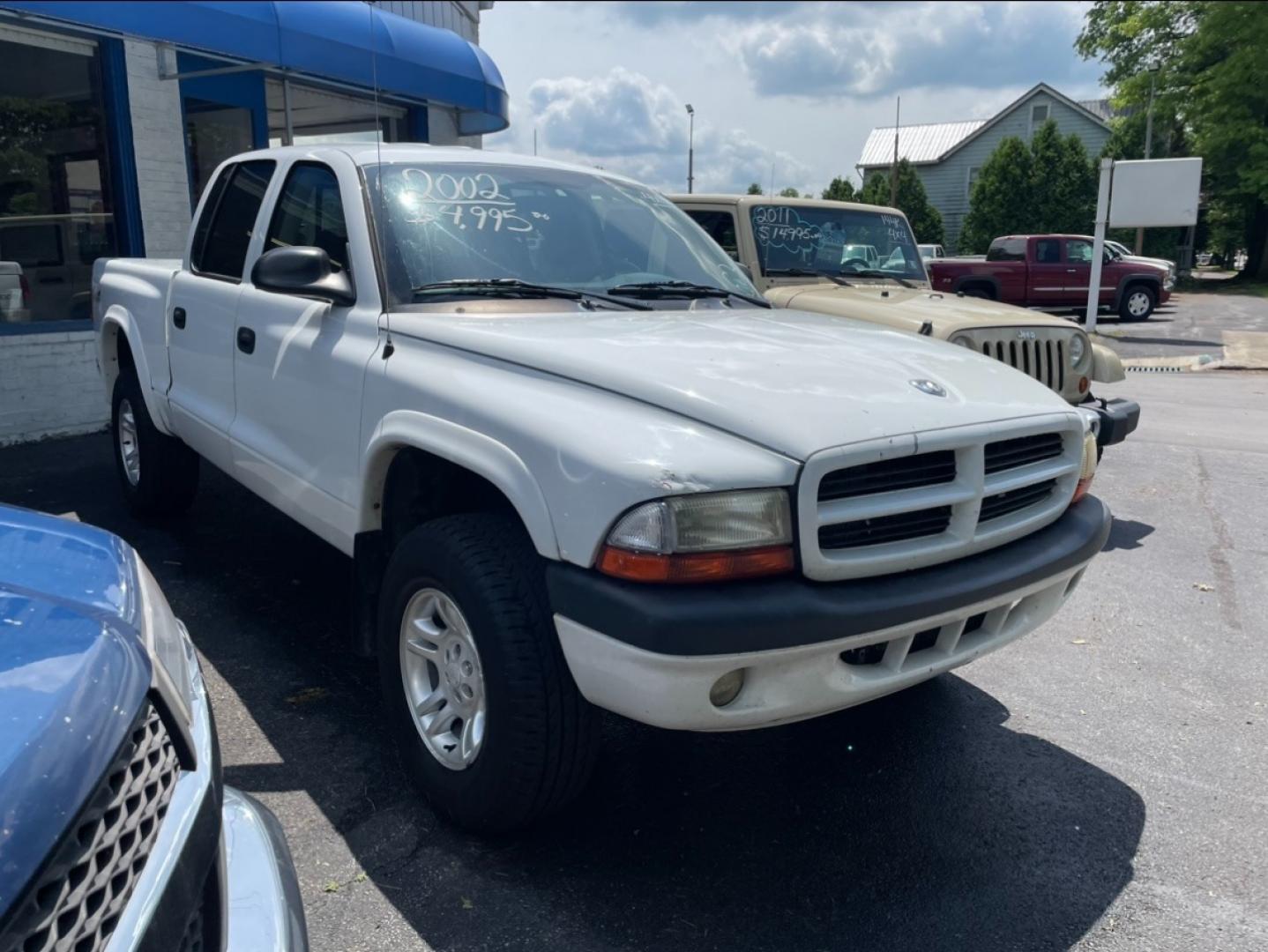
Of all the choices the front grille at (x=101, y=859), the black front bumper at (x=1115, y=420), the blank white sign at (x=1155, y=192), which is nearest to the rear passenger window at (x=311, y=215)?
the front grille at (x=101, y=859)

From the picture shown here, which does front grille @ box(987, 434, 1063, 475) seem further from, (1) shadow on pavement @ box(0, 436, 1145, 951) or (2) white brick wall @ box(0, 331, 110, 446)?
(2) white brick wall @ box(0, 331, 110, 446)

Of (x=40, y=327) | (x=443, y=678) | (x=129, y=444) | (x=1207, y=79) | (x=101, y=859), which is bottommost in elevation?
(x=443, y=678)

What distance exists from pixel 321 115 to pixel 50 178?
342 cm

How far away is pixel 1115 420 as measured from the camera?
5.57 meters

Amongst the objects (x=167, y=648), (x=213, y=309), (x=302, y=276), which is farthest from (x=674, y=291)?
(x=167, y=648)

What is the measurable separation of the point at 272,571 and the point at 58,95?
5385mm

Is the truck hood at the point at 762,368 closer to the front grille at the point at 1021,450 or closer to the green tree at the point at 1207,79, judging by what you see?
the front grille at the point at 1021,450

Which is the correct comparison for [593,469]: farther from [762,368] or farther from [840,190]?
[840,190]

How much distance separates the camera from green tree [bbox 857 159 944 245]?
41688 mm

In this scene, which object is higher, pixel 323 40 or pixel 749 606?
pixel 323 40

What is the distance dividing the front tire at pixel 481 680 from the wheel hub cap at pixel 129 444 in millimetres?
3314

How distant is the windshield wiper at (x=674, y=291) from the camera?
362 cm

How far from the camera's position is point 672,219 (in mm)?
4230

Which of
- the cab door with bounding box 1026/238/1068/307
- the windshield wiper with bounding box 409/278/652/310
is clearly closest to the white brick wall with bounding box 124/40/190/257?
the windshield wiper with bounding box 409/278/652/310
